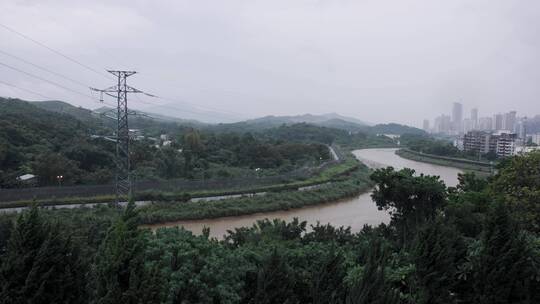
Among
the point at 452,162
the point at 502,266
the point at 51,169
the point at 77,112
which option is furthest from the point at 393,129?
the point at 502,266

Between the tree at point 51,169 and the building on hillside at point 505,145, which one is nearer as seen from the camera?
the tree at point 51,169

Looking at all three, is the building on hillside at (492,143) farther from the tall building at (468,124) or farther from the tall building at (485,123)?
the tall building at (468,124)

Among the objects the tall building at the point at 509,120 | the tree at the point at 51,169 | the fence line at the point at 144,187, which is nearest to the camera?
the fence line at the point at 144,187

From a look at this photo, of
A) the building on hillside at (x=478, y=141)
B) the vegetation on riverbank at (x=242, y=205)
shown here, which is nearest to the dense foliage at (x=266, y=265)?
the vegetation on riverbank at (x=242, y=205)

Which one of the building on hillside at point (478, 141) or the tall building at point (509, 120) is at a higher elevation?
the tall building at point (509, 120)

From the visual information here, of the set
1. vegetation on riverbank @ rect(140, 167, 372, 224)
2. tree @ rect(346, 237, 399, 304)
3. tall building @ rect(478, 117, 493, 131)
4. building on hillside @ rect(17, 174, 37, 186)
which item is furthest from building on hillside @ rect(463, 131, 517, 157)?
tall building @ rect(478, 117, 493, 131)

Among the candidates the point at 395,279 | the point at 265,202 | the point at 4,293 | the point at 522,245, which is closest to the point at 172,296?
the point at 4,293

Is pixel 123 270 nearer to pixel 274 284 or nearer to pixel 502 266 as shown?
pixel 274 284
